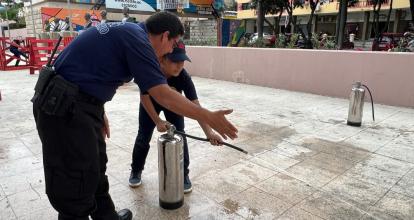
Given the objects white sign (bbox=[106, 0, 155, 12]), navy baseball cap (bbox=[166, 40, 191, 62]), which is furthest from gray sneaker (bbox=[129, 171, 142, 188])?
white sign (bbox=[106, 0, 155, 12])

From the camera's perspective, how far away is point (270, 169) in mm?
3625

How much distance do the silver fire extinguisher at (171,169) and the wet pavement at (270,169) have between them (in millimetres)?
89

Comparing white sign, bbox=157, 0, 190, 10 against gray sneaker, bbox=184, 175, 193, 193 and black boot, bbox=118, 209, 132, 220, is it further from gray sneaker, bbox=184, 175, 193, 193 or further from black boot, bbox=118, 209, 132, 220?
black boot, bbox=118, 209, 132, 220

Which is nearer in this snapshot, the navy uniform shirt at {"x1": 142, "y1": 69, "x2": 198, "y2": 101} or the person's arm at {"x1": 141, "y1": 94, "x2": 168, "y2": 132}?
the person's arm at {"x1": 141, "y1": 94, "x2": 168, "y2": 132}

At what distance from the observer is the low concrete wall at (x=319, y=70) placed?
6.69m

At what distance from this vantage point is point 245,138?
185 inches

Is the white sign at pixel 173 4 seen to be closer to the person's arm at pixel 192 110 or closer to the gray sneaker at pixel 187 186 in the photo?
the gray sneaker at pixel 187 186

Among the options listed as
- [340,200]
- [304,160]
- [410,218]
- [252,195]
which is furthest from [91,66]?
[304,160]

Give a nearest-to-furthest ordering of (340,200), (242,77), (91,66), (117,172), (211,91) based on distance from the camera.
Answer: (91,66)
(340,200)
(117,172)
(211,91)
(242,77)

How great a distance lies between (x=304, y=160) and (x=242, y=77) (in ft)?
18.7

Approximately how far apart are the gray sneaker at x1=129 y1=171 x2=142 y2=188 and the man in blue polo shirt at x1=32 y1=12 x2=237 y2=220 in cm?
123

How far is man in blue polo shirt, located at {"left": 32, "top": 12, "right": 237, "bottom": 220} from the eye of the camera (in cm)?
170

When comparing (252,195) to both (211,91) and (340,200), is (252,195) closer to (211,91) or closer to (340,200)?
(340,200)

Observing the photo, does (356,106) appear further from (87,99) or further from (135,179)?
(87,99)
